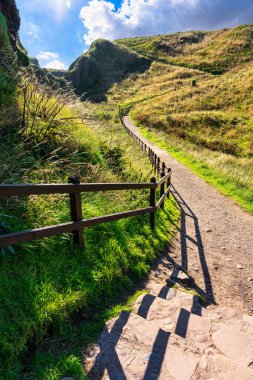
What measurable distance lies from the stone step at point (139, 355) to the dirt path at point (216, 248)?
182cm

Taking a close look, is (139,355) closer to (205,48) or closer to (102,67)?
(102,67)

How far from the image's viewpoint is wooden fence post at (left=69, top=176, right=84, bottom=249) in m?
4.05

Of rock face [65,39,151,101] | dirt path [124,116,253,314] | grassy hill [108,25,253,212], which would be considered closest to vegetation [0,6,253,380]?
dirt path [124,116,253,314]

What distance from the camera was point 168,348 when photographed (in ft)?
10.1

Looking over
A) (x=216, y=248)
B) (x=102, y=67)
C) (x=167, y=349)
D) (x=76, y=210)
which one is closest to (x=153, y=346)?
(x=167, y=349)

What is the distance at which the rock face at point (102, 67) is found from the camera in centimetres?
7012

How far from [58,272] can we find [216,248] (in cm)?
463

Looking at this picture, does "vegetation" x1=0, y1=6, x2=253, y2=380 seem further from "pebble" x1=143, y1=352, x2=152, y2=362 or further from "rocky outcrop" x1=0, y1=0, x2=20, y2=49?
"rocky outcrop" x1=0, y1=0, x2=20, y2=49

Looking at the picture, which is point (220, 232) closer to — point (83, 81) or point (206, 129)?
point (206, 129)

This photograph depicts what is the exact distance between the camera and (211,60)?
219ft

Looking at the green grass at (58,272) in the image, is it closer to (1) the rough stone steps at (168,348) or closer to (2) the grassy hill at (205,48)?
(1) the rough stone steps at (168,348)

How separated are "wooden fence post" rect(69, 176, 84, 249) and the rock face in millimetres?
65029

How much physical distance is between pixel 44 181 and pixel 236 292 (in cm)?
413

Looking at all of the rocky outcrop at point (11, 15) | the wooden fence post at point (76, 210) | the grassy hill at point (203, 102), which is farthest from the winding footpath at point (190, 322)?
the rocky outcrop at point (11, 15)
